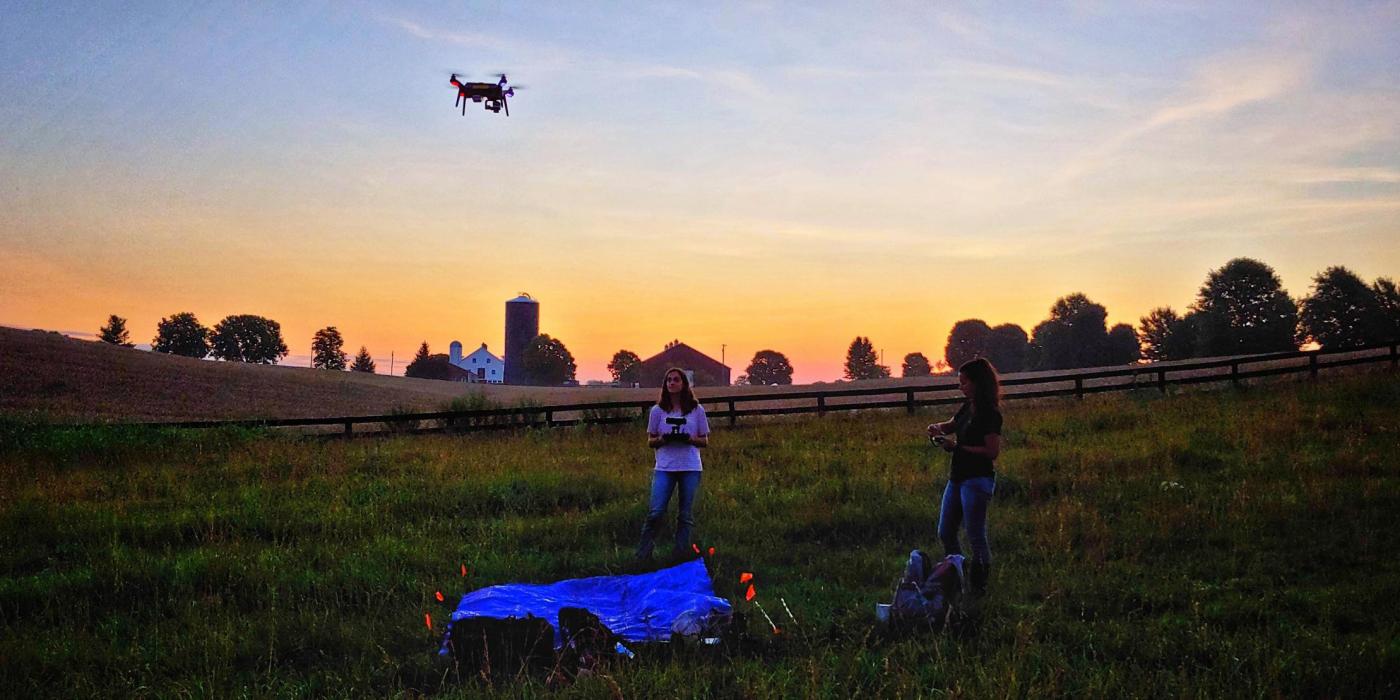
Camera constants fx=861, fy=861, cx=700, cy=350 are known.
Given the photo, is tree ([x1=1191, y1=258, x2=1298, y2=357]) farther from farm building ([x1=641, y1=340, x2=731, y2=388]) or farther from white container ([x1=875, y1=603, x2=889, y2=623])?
white container ([x1=875, y1=603, x2=889, y2=623])

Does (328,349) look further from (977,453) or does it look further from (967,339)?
(977,453)

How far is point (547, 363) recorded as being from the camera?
10219cm

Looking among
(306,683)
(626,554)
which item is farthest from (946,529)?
(306,683)

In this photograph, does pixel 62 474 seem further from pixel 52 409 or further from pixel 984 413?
pixel 52 409

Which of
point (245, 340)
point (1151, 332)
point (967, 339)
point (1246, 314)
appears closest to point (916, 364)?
point (967, 339)

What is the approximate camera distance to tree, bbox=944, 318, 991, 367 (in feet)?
293

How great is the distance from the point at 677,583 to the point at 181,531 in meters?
6.88

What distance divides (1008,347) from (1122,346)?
13980 mm

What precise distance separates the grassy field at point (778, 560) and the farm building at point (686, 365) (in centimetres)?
8538

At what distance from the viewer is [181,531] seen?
10602 millimetres

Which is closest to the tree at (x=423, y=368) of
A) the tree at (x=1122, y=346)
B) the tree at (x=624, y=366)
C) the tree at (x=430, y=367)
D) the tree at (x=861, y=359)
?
the tree at (x=430, y=367)

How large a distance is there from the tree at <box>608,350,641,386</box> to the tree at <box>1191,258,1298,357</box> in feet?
213

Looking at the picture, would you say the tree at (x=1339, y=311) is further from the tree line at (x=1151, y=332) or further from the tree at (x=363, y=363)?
the tree at (x=363, y=363)

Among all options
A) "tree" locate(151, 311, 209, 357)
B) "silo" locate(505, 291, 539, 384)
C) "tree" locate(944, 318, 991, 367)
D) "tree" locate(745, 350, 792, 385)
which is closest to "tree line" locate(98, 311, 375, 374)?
"tree" locate(151, 311, 209, 357)
